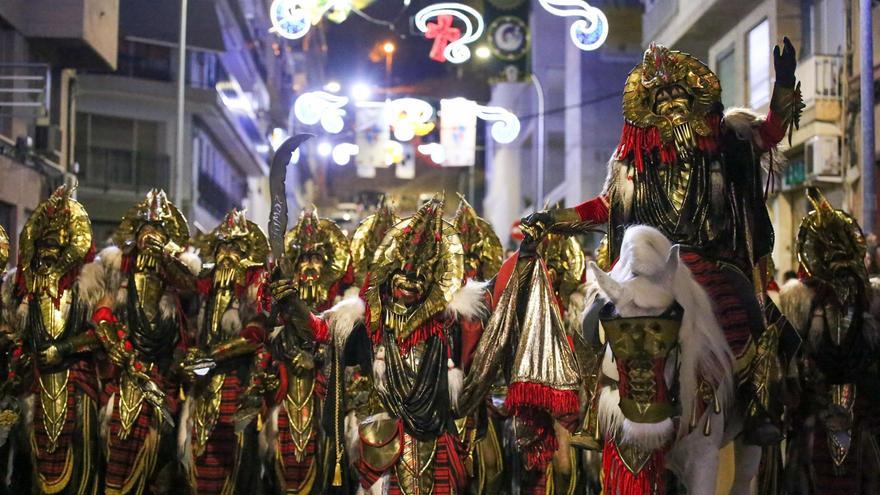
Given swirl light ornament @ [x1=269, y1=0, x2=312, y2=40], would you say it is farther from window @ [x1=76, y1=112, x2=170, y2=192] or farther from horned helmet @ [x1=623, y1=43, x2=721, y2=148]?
window @ [x1=76, y1=112, x2=170, y2=192]

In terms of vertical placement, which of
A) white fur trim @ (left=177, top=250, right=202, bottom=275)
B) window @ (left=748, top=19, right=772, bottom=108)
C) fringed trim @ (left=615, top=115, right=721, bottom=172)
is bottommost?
white fur trim @ (left=177, top=250, right=202, bottom=275)

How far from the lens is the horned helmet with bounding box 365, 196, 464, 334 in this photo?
748 centimetres

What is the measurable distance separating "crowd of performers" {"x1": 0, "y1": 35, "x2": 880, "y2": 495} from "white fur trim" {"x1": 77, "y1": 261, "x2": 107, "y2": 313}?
2cm

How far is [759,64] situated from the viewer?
69.2 feet

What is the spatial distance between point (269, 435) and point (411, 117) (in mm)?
7343

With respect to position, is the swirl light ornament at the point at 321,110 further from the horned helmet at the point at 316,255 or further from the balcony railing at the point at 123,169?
the balcony railing at the point at 123,169

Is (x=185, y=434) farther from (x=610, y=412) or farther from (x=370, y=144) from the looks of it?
(x=370, y=144)

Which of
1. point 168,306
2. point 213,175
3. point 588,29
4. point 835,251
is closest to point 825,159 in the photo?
point 588,29

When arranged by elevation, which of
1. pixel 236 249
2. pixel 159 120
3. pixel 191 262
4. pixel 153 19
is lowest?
pixel 191 262

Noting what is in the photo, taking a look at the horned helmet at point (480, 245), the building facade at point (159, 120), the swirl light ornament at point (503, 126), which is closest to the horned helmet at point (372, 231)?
the horned helmet at point (480, 245)

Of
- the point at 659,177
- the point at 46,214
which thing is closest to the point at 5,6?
the point at 46,214

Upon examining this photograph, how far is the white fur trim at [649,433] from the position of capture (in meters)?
5.85

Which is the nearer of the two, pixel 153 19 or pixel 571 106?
pixel 153 19

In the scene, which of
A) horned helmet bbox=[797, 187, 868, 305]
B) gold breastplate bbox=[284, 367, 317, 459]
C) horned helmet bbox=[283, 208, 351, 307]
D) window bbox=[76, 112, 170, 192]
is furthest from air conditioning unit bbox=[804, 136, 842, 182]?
window bbox=[76, 112, 170, 192]
